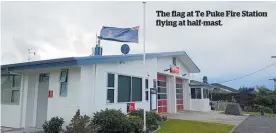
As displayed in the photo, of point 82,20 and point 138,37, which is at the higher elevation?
point 82,20

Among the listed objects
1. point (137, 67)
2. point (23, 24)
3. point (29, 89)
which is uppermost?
point (23, 24)

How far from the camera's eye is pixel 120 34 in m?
12.0

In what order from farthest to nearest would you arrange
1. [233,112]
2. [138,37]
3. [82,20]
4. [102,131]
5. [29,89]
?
[233,112] → [82,20] → [29,89] → [138,37] → [102,131]

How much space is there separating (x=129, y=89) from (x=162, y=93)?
691 centimetres

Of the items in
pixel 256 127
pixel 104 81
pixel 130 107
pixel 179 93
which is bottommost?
pixel 256 127

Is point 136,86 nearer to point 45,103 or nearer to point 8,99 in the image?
point 45,103

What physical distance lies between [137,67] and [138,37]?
276 centimetres

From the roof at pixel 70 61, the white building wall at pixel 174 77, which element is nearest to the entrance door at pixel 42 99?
the roof at pixel 70 61

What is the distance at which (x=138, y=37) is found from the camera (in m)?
11.6

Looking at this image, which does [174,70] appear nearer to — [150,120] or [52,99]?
[150,120]

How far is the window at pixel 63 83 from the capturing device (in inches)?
432

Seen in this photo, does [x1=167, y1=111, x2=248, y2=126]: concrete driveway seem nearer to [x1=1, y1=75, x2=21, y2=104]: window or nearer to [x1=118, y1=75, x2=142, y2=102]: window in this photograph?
[x1=118, y1=75, x2=142, y2=102]: window

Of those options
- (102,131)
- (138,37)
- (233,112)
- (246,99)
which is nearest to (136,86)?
(138,37)

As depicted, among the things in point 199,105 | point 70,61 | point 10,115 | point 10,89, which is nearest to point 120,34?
point 70,61
